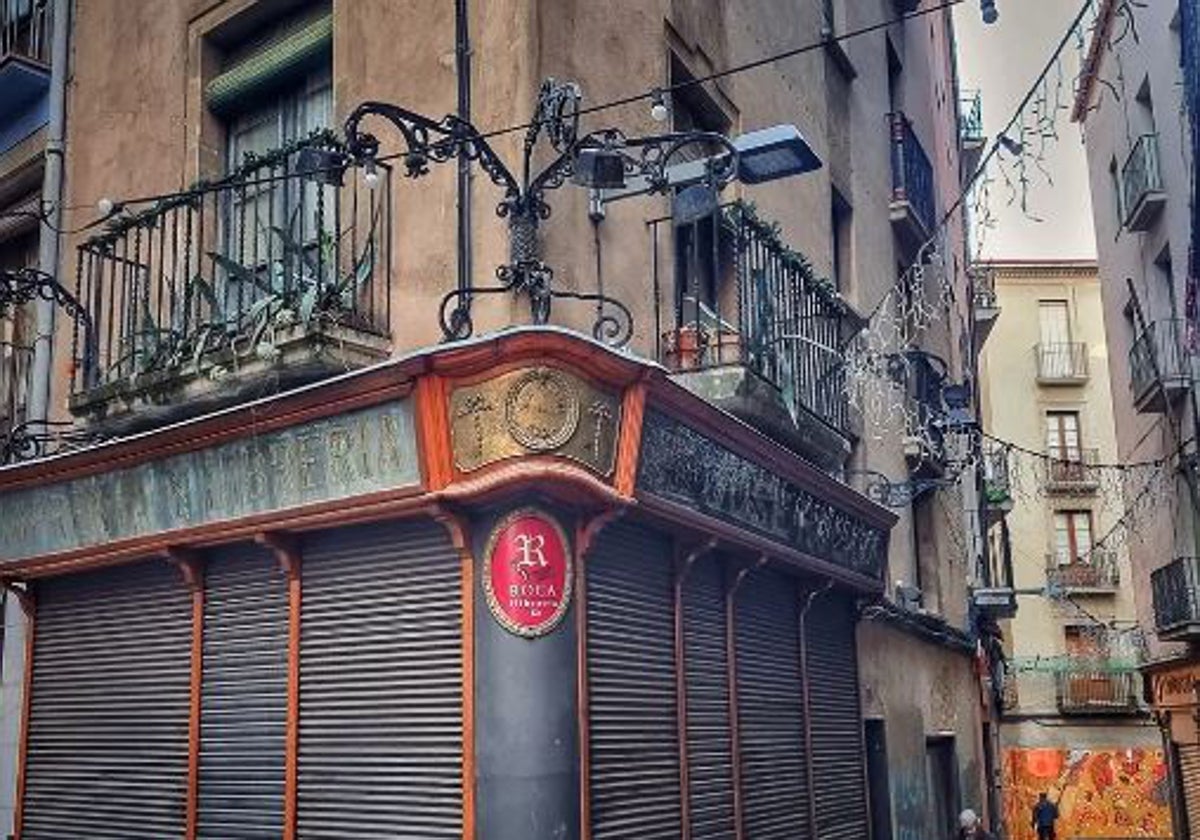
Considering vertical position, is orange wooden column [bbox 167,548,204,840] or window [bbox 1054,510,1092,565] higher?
window [bbox 1054,510,1092,565]

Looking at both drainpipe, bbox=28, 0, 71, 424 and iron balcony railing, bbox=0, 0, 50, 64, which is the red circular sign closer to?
drainpipe, bbox=28, 0, 71, 424

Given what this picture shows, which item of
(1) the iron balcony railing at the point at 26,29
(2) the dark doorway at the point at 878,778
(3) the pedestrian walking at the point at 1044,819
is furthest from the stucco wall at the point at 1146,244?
(1) the iron balcony railing at the point at 26,29

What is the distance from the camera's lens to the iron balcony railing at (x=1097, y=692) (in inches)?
1495

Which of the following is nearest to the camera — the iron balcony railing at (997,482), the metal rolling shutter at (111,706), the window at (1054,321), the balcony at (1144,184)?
the metal rolling shutter at (111,706)

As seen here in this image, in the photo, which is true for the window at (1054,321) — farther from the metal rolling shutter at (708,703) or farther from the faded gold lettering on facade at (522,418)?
the faded gold lettering on facade at (522,418)

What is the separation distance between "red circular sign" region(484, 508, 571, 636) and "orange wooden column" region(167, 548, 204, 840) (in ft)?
9.07

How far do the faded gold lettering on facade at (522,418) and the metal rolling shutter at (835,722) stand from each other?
5382 mm

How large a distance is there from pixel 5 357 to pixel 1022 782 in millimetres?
30859

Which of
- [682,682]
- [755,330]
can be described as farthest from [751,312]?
[682,682]

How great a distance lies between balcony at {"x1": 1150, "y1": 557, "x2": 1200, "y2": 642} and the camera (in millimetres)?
21141

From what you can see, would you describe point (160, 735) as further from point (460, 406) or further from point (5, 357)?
point (5, 357)

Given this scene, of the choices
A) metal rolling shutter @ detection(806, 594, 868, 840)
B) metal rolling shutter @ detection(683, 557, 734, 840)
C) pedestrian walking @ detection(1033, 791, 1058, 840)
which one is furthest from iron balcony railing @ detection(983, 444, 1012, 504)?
metal rolling shutter @ detection(683, 557, 734, 840)

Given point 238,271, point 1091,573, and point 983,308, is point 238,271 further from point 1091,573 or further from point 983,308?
point 1091,573

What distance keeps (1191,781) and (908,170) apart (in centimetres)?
1266
